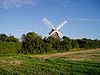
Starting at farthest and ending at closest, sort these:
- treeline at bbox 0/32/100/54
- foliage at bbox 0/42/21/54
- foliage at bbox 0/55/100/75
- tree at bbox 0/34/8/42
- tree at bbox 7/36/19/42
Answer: tree at bbox 0/34/8/42 < tree at bbox 7/36/19/42 < treeline at bbox 0/32/100/54 < foliage at bbox 0/42/21/54 < foliage at bbox 0/55/100/75

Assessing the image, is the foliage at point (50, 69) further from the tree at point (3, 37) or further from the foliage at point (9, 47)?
the tree at point (3, 37)

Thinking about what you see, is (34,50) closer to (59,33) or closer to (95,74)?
(59,33)

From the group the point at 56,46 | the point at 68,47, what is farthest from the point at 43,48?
the point at 68,47

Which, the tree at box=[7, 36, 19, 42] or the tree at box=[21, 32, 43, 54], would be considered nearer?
the tree at box=[21, 32, 43, 54]

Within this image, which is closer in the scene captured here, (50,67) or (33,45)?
(50,67)

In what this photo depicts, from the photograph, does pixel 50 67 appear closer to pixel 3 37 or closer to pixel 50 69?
pixel 50 69

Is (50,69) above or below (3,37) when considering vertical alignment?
below

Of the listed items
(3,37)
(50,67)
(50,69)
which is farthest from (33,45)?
(50,69)

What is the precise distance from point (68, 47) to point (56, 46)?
17.2 feet

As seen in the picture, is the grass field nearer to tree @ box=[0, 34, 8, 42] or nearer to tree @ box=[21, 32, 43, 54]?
tree @ box=[21, 32, 43, 54]

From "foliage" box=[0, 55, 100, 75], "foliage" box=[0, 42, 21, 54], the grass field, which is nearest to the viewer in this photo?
"foliage" box=[0, 55, 100, 75]

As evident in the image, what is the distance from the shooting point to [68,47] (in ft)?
210

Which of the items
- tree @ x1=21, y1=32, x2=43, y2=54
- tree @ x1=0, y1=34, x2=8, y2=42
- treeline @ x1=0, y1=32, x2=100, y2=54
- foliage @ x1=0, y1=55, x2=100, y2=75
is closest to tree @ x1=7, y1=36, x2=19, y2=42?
treeline @ x1=0, y1=32, x2=100, y2=54

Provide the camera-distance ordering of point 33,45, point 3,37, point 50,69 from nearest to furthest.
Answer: point 50,69
point 33,45
point 3,37
